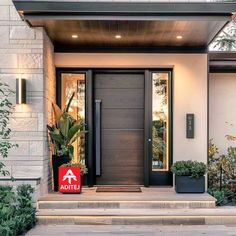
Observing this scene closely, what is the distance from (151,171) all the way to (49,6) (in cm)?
367

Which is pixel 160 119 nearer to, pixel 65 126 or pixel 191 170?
pixel 191 170

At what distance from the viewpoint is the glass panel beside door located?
307 inches

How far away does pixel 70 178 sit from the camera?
6758 millimetres

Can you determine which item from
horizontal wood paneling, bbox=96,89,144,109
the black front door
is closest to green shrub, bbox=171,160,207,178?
the black front door

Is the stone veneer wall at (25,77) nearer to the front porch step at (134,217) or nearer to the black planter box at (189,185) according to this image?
the front porch step at (134,217)

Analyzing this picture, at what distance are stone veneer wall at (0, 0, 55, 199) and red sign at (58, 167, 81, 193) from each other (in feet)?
1.02

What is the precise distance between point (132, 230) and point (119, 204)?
0.80 m

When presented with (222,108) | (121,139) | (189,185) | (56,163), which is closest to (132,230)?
(189,185)

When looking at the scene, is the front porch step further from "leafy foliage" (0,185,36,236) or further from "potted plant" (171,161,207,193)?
"potted plant" (171,161,207,193)

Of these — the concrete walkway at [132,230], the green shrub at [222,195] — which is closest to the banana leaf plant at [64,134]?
the concrete walkway at [132,230]

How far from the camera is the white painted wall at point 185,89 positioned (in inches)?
300

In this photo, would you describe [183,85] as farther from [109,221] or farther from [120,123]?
[109,221]

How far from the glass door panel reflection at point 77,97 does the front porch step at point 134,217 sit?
192 centimetres

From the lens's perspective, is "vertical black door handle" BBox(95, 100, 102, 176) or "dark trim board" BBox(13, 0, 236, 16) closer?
"dark trim board" BBox(13, 0, 236, 16)
